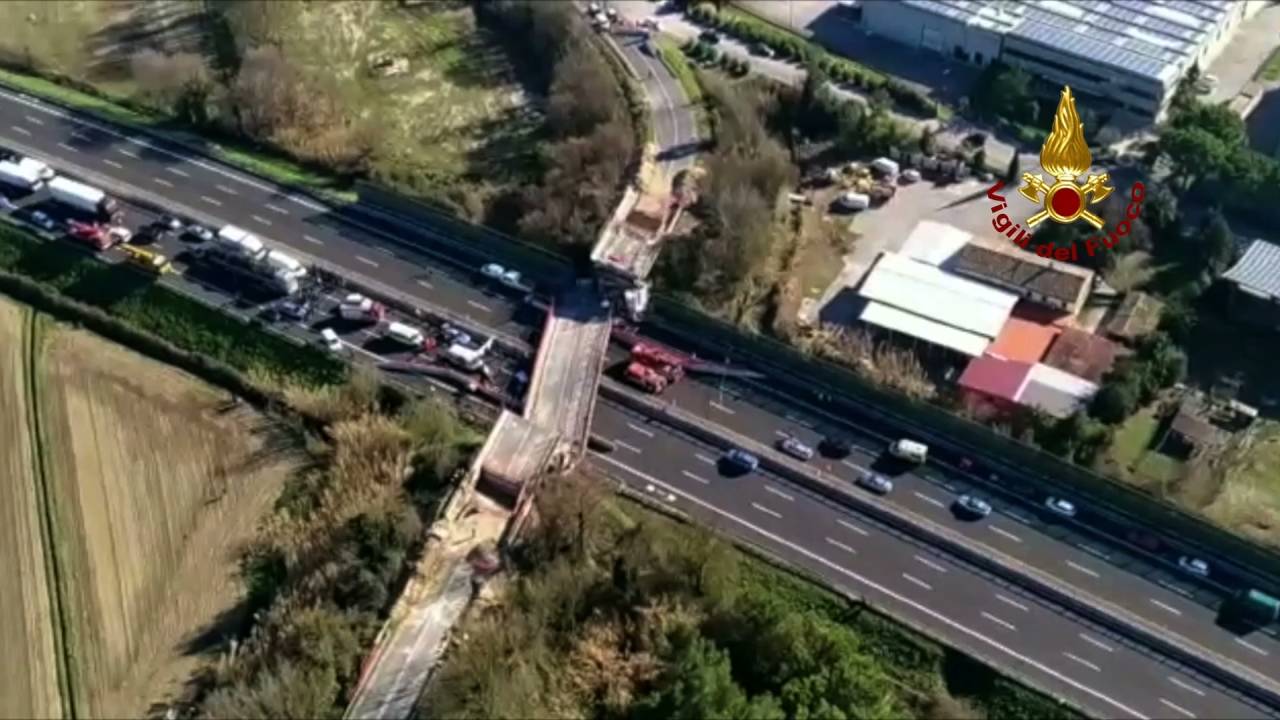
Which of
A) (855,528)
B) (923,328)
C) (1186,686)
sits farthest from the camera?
(923,328)

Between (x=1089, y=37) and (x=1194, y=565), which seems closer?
(x=1194, y=565)

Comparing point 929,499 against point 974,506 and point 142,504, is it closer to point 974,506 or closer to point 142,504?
point 974,506

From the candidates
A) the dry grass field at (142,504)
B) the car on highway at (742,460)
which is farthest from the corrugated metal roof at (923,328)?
the dry grass field at (142,504)

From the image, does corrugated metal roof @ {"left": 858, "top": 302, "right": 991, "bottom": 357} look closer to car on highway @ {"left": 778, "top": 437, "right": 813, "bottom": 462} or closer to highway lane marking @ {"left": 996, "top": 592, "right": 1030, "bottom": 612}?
car on highway @ {"left": 778, "top": 437, "right": 813, "bottom": 462}

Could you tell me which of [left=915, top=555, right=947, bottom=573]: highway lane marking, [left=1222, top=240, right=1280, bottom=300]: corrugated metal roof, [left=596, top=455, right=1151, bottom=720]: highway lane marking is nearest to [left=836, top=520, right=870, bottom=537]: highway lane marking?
[left=596, top=455, right=1151, bottom=720]: highway lane marking

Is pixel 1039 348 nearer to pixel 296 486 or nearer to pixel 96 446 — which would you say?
pixel 296 486

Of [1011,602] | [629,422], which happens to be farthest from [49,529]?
[1011,602]

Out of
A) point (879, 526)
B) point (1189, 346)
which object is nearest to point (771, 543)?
point (879, 526)
